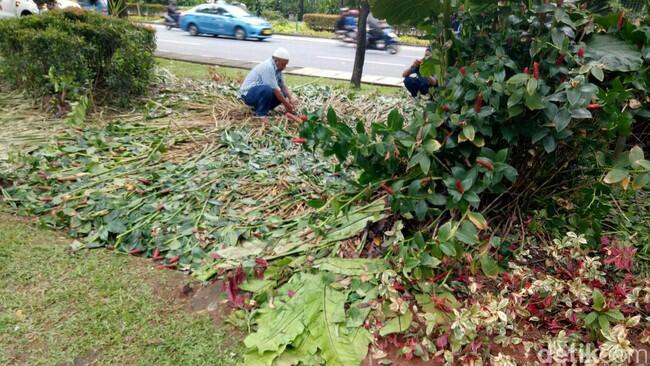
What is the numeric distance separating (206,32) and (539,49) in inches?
726

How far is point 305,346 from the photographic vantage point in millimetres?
2174

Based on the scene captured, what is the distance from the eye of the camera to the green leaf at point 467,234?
2.11 metres

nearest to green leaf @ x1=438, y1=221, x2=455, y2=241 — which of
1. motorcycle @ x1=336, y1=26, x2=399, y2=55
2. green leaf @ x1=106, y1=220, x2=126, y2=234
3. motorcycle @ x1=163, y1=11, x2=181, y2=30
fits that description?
green leaf @ x1=106, y1=220, x2=126, y2=234

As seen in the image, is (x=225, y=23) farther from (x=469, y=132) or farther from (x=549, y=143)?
(x=549, y=143)

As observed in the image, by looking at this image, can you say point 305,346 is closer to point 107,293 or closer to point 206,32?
point 107,293

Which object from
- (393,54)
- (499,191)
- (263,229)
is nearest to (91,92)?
(263,229)

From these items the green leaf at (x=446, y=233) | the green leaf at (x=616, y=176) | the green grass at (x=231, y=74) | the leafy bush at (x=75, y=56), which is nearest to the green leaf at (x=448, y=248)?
the green leaf at (x=446, y=233)

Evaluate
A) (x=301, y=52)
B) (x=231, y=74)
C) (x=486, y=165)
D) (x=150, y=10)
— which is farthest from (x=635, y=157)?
(x=150, y=10)

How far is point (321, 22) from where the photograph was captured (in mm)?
25109

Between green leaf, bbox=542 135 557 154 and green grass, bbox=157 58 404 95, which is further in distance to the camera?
green grass, bbox=157 58 404 95

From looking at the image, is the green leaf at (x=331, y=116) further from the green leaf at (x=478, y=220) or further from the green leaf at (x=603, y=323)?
the green leaf at (x=603, y=323)

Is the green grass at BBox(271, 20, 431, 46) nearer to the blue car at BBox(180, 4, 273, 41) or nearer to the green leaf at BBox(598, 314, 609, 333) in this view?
the blue car at BBox(180, 4, 273, 41)

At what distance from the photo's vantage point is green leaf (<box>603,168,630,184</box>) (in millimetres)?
2041

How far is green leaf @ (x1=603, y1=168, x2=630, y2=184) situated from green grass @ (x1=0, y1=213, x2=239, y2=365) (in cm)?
186
